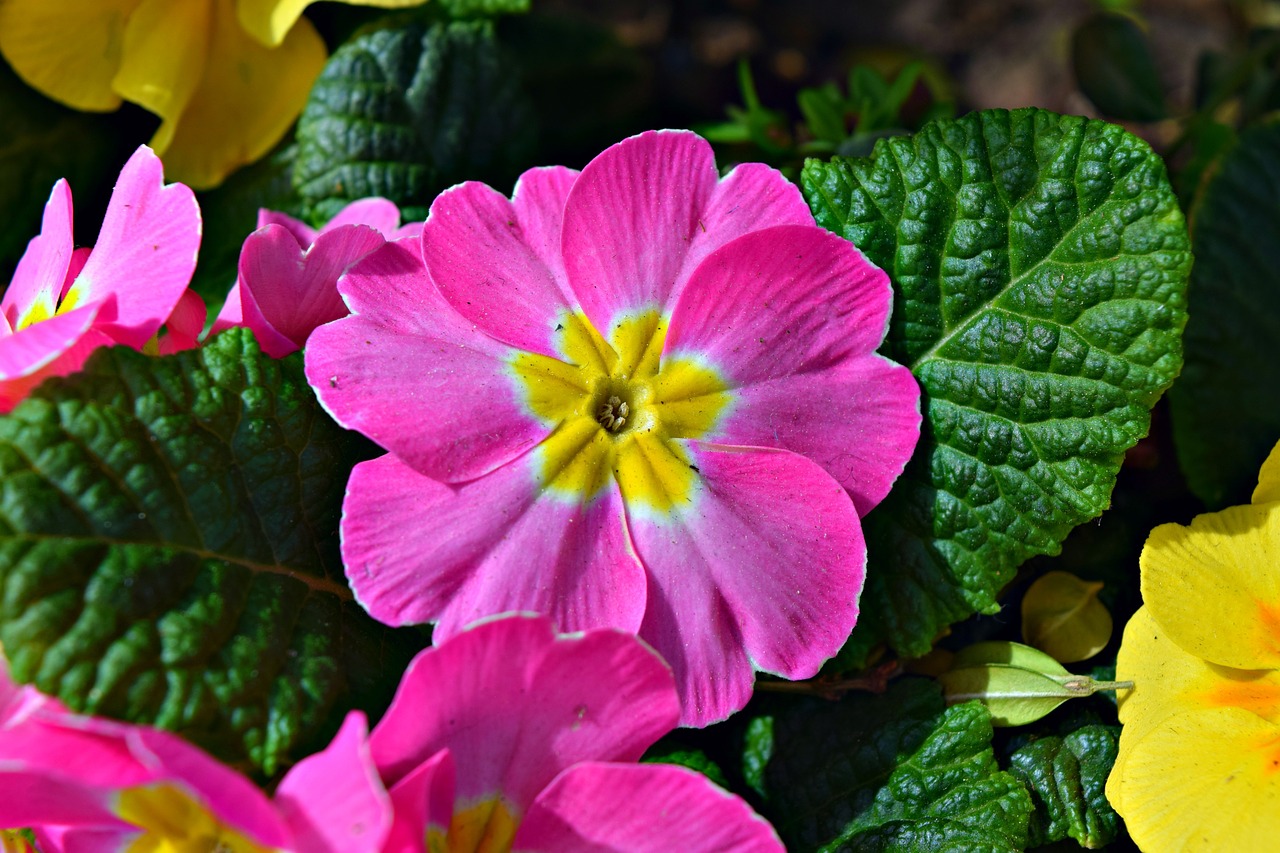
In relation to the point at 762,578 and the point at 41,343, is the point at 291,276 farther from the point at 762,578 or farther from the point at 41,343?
the point at 762,578

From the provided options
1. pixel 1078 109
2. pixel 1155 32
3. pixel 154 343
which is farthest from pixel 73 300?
pixel 1155 32

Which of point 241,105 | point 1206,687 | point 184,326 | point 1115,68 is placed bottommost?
point 1206,687

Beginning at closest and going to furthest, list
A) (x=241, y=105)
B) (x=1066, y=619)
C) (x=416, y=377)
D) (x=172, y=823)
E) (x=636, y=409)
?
(x=172, y=823) → (x=416, y=377) → (x=636, y=409) → (x=1066, y=619) → (x=241, y=105)

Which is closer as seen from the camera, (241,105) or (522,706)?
(522,706)

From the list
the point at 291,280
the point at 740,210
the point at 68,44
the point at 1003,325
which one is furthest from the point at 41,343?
the point at 1003,325

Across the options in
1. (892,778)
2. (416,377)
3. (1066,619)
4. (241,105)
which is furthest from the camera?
(241,105)

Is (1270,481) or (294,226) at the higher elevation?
(294,226)
